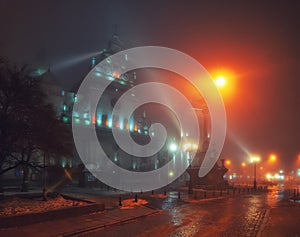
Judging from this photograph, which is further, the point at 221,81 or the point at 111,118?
the point at 111,118

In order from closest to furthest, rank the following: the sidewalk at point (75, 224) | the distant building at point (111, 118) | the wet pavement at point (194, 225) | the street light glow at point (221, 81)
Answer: the sidewalk at point (75, 224), the wet pavement at point (194, 225), the street light glow at point (221, 81), the distant building at point (111, 118)

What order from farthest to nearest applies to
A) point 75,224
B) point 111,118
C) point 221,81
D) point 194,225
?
point 111,118 < point 221,81 < point 194,225 < point 75,224

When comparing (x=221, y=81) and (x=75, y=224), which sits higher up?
(x=221, y=81)

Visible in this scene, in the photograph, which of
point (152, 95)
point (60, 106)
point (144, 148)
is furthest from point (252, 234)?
point (152, 95)

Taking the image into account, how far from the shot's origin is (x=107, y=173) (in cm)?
5488

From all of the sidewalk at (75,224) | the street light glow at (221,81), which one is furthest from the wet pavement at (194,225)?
the street light glow at (221,81)

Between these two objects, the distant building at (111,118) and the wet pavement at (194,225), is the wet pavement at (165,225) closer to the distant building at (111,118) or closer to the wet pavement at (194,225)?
the wet pavement at (194,225)

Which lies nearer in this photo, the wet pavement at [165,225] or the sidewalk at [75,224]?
the sidewalk at [75,224]

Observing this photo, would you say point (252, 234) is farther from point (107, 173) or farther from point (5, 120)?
point (107, 173)

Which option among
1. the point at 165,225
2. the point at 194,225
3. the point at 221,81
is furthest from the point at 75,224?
the point at 221,81

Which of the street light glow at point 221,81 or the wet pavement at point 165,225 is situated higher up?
the street light glow at point 221,81

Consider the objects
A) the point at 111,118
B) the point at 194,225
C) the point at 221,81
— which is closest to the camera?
the point at 194,225

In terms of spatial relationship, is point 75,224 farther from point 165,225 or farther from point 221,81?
point 221,81

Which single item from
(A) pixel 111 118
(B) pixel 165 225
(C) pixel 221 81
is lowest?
(B) pixel 165 225
